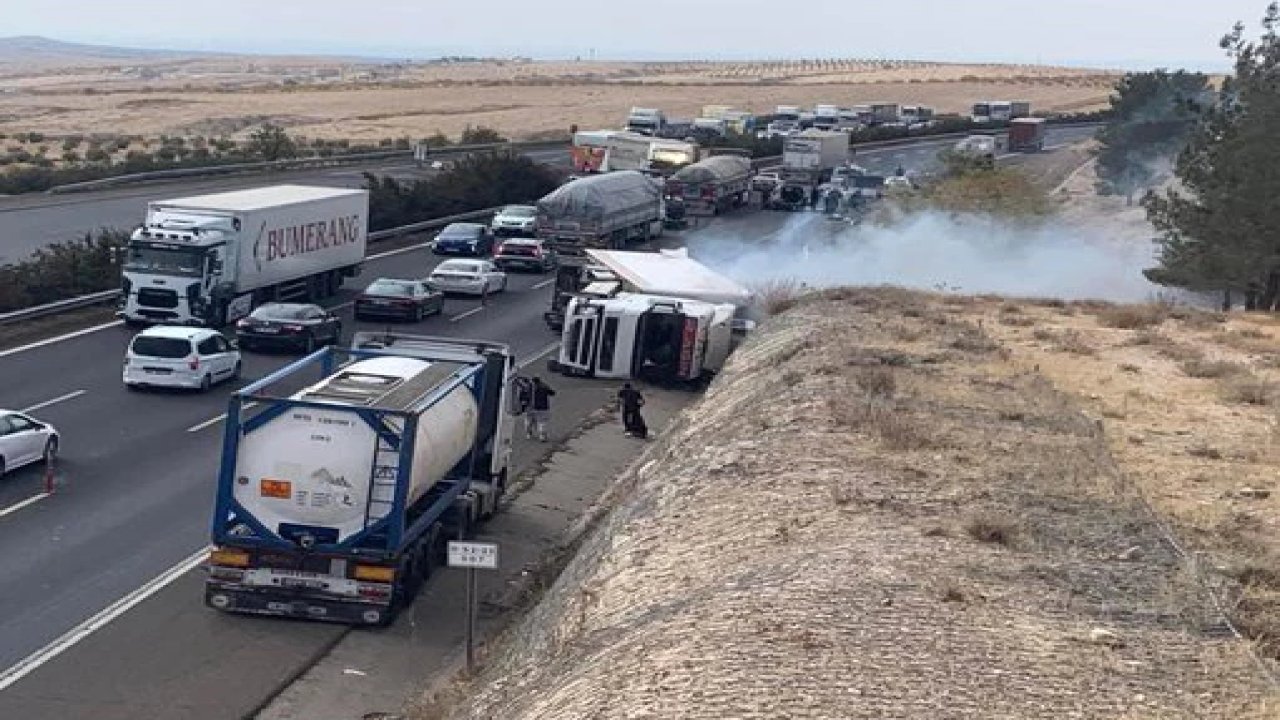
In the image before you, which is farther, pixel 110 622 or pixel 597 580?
pixel 110 622

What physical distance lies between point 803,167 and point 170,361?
52.3 metres

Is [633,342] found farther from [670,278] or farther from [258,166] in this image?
[258,166]

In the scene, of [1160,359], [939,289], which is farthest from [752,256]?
[1160,359]

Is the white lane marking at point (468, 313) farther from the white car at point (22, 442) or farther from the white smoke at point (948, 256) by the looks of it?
the white car at point (22, 442)

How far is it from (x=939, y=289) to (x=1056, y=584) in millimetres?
39625

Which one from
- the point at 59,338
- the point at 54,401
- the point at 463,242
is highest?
the point at 463,242

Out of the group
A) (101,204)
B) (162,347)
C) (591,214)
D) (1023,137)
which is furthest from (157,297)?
(1023,137)

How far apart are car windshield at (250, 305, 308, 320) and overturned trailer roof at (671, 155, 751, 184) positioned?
34296 millimetres

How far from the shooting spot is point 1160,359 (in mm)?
32656

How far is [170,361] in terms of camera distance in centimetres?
3484

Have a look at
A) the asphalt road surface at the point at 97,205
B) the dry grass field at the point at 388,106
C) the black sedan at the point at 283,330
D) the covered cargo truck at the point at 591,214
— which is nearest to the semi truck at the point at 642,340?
the black sedan at the point at 283,330

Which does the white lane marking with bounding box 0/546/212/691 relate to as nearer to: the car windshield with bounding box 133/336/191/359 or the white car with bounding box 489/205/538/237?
the car windshield with bounding box 133/336/191/359

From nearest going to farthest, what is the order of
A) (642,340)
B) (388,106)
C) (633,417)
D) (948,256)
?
(633,417) → (642,340) → (948,256) → (388,106)

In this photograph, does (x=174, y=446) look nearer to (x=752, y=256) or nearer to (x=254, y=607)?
(x=254, y=607)
